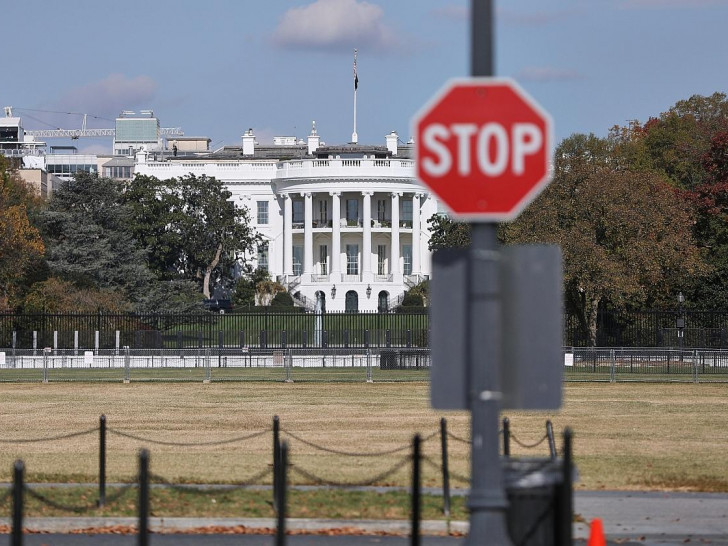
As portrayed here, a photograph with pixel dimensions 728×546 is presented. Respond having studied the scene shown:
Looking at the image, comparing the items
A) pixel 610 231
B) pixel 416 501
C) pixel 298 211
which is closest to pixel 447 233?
pixel 298 211

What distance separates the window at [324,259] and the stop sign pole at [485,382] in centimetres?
11469

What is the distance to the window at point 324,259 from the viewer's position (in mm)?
122750

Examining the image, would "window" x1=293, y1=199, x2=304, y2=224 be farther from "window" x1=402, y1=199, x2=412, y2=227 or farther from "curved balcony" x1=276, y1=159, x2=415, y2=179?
"window" x1=402, y1=199, x2=412, y2=227

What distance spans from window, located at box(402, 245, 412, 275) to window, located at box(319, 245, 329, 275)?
680cm

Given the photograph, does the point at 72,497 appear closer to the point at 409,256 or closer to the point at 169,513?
the point at 169,513

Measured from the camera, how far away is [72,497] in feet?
56.0

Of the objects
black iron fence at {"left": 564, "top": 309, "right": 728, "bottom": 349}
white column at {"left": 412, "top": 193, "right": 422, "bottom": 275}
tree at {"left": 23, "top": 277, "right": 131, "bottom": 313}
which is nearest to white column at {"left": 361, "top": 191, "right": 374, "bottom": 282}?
white column at {"left": 412, "top": 193, "right": 422, "bottom": 275}

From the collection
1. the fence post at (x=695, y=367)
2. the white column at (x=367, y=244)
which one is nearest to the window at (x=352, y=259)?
the white column at (x=367, y=244)

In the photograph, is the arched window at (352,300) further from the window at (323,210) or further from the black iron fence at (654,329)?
the black iron fence at (654,329)

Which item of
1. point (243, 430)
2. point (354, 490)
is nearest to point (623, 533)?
point (354, 490)

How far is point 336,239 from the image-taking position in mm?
118688

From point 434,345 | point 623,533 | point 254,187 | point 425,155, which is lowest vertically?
point 623,533

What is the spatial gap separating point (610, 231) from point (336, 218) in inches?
2376

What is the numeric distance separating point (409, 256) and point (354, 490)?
106 m
